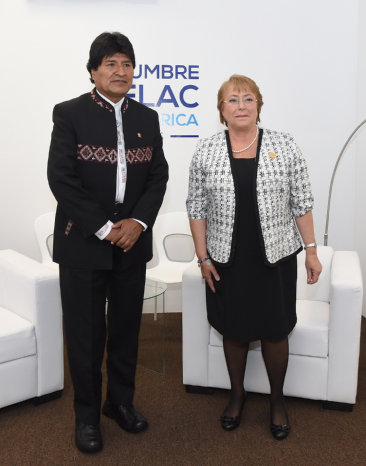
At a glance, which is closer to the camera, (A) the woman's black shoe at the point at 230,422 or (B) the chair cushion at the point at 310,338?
(A) the woman's black shoe at the point at 230,422

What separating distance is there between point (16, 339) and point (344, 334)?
160cm


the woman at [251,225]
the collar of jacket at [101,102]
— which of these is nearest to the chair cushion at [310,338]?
the woman at [251,225]

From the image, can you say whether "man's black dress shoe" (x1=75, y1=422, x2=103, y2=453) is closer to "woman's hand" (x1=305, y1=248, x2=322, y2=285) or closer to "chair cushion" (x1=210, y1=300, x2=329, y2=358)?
"chair cushion" (x1=210, y1=300, x2=329, y2=358)

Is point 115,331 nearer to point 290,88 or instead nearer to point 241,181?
point 241,181

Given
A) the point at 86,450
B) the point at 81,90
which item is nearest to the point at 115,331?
the point at 86,450

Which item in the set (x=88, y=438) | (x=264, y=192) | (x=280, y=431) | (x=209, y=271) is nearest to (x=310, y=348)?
(x=280, y=431)

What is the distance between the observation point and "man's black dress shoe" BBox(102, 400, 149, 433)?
2676mm

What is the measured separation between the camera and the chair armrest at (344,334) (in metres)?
2.77

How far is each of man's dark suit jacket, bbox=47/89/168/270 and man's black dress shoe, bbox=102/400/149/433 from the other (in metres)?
0.73

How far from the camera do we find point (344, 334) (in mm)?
2816

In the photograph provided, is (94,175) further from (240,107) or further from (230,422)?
(230,422)

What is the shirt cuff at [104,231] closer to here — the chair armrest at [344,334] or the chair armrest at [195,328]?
the chair armrest at [195,328]

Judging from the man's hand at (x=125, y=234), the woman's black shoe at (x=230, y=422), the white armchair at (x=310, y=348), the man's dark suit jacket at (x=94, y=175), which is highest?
the man's dark suit jacket at (x=94, y=175)

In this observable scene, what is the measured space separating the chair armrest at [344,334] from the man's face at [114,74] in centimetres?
136
